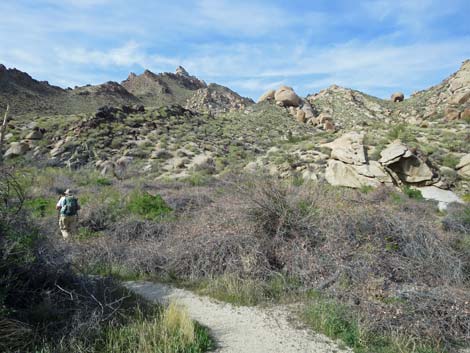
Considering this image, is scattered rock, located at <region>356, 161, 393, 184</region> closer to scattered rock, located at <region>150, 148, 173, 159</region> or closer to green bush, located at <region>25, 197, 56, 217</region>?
green bush, located at <region>25, 197, 56, 217</region>

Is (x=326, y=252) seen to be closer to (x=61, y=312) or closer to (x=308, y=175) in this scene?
(x=61, y=312)

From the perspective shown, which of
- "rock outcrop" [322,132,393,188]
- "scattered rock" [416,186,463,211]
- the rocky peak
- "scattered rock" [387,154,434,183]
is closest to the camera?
"scattered rock" [416,186,463,211]

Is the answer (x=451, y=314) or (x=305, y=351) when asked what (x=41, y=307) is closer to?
(x=305, y=351)

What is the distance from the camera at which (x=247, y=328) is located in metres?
5.26

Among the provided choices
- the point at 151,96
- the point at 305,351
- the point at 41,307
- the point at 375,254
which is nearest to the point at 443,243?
the point at 375,254

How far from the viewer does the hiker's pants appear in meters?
10.2

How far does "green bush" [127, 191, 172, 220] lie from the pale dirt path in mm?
4647

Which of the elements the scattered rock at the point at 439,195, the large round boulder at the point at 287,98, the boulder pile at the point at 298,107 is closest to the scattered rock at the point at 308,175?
the scattered rock at the point at 439,195

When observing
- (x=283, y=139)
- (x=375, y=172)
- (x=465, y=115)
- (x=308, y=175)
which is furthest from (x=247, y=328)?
(x=283, y=139)

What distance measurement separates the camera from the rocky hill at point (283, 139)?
54.1 feet

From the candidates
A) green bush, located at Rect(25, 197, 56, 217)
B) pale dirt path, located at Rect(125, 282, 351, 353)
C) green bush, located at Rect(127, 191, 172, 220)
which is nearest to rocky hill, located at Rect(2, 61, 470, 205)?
green bush, located at Rect(127, 191, 172, 220)

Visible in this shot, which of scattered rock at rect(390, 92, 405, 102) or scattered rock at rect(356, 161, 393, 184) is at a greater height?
scattered rock at rect(390, 92, 405, 102)

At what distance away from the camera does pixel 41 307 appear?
4953 millimetres

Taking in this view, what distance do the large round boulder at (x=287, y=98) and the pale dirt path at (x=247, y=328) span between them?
4210 cm
